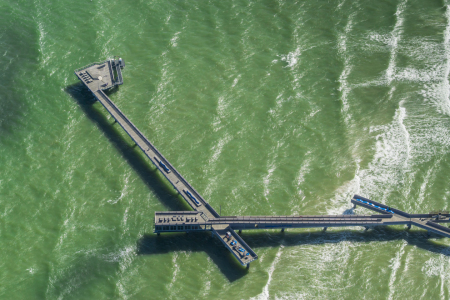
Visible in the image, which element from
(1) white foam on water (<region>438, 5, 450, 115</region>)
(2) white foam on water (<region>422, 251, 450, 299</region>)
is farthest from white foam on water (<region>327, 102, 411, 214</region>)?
(2) white foam on water (<region>422, 251, 450, 299</region>)

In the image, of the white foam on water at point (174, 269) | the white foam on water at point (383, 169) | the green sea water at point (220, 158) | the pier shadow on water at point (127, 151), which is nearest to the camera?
the white foam on water at point (174, 269)

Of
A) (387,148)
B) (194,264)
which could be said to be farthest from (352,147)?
(194,264)

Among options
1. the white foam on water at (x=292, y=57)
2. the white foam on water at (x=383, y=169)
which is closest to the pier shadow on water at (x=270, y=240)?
the white foam on water at (x=383, y=169)

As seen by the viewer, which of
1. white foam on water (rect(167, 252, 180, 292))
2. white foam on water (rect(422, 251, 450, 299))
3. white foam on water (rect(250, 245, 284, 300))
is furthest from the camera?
white foam on water (rect(422, 251, 450, 299))

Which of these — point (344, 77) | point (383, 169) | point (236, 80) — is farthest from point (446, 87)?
point (236, 80)

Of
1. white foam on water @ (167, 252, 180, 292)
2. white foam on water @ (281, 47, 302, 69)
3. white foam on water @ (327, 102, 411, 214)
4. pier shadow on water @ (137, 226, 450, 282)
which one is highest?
white foam on water @ (281, 47, 302, 69)

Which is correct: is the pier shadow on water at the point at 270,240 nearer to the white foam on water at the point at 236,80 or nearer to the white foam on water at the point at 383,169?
the white foam on water at the point at 383,169

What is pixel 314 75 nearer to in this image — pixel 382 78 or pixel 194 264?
pixel 382 78

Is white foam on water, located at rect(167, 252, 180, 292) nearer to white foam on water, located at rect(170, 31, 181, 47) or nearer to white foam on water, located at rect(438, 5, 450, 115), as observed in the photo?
white foam on water, located at rect(170, 31, 181, 47)
